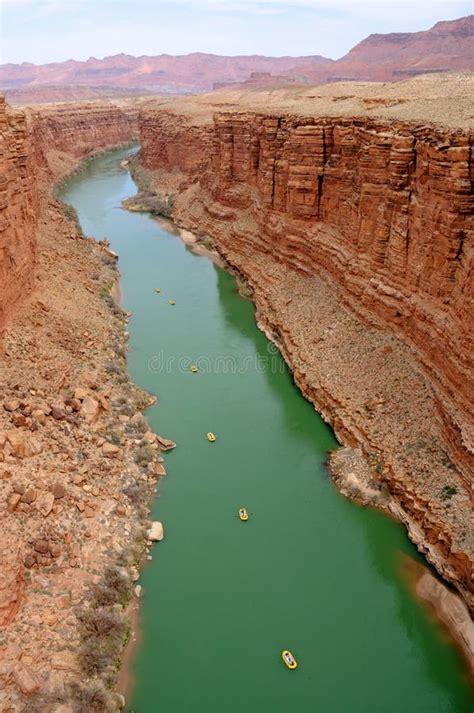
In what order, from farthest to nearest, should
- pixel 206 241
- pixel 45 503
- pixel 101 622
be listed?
1. pixel 206 241
2. pixel 45 503
3. pixel 101 622

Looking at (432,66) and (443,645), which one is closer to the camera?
(443,645)

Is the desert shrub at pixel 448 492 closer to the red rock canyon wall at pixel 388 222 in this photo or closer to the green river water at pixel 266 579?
the red rock canyon wall at pixel 388 222

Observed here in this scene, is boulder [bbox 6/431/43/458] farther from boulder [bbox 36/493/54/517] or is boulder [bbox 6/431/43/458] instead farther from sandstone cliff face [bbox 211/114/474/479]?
sandstone cliff face [bbox 211/114/474/479]

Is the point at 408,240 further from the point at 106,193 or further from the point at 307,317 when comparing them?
the point at 106,193

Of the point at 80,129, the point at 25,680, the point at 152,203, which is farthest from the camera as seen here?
the point at 80,129

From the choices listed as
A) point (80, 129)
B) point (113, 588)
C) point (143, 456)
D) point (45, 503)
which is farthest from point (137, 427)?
point (80, 129)

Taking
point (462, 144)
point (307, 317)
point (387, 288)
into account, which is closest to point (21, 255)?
point (307, 317)

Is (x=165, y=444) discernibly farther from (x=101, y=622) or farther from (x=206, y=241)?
(x=206, y=241)
